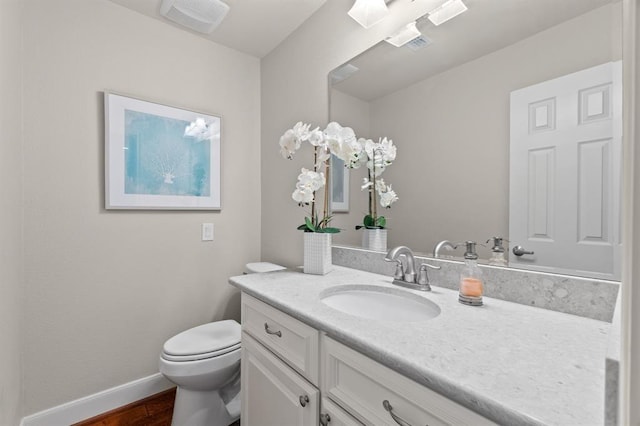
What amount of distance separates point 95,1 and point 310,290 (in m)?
1.98

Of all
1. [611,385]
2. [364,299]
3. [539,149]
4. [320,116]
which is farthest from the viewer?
[320,116]

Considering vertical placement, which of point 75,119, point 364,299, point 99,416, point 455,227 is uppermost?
point 75,119

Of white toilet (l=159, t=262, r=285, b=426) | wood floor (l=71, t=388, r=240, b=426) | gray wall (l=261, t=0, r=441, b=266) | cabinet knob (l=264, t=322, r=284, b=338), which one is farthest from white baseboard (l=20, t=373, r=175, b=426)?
cabinet knob (l=264, t=322, r=284, b=338)

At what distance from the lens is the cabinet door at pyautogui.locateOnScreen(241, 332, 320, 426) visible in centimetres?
87

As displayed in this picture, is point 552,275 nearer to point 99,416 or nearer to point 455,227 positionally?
point 455,227

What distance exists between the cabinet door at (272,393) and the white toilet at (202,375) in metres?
0.25

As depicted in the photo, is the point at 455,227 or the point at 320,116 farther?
the point at 320,116

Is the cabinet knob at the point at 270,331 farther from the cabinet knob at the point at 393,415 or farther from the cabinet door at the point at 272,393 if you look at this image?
the cabinet knob at the point at 393,415

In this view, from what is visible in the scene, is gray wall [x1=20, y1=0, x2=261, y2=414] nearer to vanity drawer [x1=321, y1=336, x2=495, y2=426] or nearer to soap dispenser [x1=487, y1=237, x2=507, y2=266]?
vanity drawer [x1=321, y1=336, x2=495, y2=426]

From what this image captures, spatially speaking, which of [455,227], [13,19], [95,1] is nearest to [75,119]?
[13,19]

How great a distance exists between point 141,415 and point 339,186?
1717 mm

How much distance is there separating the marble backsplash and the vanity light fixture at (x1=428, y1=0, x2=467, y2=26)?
38.4 inches

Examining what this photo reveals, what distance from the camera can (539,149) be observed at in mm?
917

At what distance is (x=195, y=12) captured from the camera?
1.72 meters
